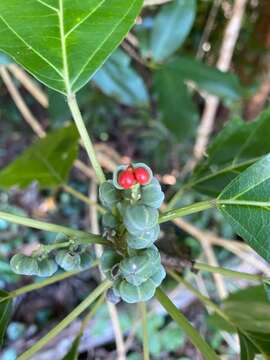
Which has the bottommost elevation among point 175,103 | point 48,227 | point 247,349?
point 175,103

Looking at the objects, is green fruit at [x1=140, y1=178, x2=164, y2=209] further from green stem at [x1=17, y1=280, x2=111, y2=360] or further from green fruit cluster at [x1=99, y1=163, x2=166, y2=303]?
green stem at [x1=17, y1=280, x2=111, y2=360]

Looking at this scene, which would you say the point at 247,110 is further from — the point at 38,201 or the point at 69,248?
the point at 69,248

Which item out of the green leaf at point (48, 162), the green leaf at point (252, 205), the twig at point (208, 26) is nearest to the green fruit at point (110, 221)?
the green leaf at point (252, 205)

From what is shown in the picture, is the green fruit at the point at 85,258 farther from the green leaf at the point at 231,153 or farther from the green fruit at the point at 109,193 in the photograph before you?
the green leaf at the point at 231,153

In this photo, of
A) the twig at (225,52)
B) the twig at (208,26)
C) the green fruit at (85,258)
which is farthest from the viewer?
the twig at (208,26)

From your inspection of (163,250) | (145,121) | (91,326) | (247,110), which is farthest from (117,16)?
(247,110)

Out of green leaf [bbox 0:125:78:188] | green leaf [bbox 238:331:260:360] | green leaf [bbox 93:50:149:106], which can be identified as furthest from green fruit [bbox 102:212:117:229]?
green leaf [bbox 93:50:149:106]

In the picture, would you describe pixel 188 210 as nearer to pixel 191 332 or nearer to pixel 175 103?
pixel 191 332

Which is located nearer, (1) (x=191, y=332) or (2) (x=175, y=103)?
(1) (x=191, y=332)

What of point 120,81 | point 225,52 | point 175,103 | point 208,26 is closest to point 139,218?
point 120,81
